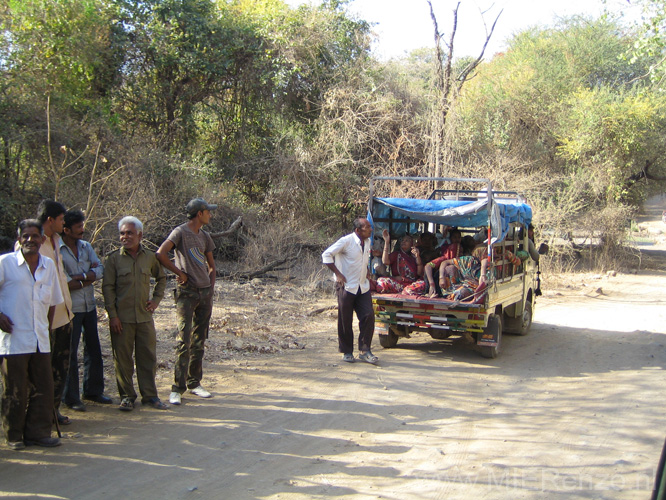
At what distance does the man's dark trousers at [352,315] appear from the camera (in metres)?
7.61

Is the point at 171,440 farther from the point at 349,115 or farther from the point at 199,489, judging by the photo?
the point at 349,115

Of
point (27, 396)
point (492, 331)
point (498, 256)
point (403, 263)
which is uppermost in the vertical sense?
point (498, 256)

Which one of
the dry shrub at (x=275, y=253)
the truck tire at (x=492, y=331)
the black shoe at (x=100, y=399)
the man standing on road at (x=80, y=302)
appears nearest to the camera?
the man standing on road at (x=80, y=302)

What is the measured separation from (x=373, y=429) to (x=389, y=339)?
3.61 meters

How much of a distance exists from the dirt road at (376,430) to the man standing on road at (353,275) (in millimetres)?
616

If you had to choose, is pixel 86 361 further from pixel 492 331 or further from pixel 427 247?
pixel 427 247

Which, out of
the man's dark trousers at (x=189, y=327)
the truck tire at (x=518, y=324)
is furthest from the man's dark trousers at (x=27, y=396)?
the truck tire at (x=518, y=324)

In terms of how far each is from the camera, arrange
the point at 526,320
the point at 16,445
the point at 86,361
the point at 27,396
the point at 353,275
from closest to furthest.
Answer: the point at 16,445 < the point at 27,396 < the point at 86,361 < the point at 353,275 < the point at 526,320

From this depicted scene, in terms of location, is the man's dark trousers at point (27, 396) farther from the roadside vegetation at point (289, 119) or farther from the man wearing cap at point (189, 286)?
the roadside vegetation at point (289, 119)

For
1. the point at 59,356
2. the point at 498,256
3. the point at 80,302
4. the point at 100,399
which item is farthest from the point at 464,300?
the point at 59,356

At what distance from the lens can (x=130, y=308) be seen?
17.8 feet

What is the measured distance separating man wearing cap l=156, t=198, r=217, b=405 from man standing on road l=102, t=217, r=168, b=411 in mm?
257

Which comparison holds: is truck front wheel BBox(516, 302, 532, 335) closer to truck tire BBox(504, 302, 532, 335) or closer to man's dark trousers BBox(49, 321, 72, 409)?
truck tire BBox(504, 302, 532, 335)

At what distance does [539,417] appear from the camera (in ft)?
19.4
